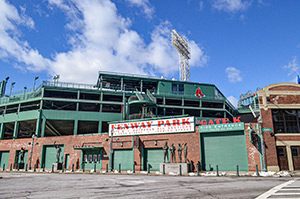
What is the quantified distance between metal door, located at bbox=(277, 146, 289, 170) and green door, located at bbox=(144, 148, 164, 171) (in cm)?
1250

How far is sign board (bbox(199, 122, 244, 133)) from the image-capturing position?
2537 centimetres

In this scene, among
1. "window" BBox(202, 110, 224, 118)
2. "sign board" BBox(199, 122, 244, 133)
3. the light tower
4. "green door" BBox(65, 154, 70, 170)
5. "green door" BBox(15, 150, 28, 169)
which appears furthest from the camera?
the light tower

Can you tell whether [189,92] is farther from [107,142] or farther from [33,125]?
[33,125]

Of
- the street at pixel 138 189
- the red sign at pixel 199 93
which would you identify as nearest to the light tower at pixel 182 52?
the red sign at pixel 199 93

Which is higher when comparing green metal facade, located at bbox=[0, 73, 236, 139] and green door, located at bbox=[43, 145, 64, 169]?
green metal facade, located at bbox=[0, 73, 236, 139]

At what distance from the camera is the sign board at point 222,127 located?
25366 millimetres

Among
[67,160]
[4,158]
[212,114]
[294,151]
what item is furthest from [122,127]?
[212,114]

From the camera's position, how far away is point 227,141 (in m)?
25.9

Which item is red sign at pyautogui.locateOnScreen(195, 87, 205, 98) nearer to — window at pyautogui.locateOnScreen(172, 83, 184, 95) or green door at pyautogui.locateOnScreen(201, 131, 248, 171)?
window at pyautogui.locateOnScreen(172, 83, 184, 95)

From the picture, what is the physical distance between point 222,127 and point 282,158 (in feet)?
21.6

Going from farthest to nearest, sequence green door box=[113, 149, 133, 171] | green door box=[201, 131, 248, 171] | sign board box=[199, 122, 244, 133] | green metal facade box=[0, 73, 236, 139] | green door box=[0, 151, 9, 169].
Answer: green metal facade box=[0, 73, 236, 139], green door box=[0, 151, 9, 169], green door box=[113, 149, 133, 171], sign board box=[199, 122, 244, 133], green door box=[201, 131, 248, 171]

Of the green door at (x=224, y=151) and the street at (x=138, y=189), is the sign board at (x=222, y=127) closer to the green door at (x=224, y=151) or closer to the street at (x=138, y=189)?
the green door at (x=224, y=151)

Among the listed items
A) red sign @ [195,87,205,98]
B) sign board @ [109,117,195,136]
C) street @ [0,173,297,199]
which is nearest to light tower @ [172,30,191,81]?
red sign @ [195,87,205,98]

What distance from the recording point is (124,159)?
30.2 metres
